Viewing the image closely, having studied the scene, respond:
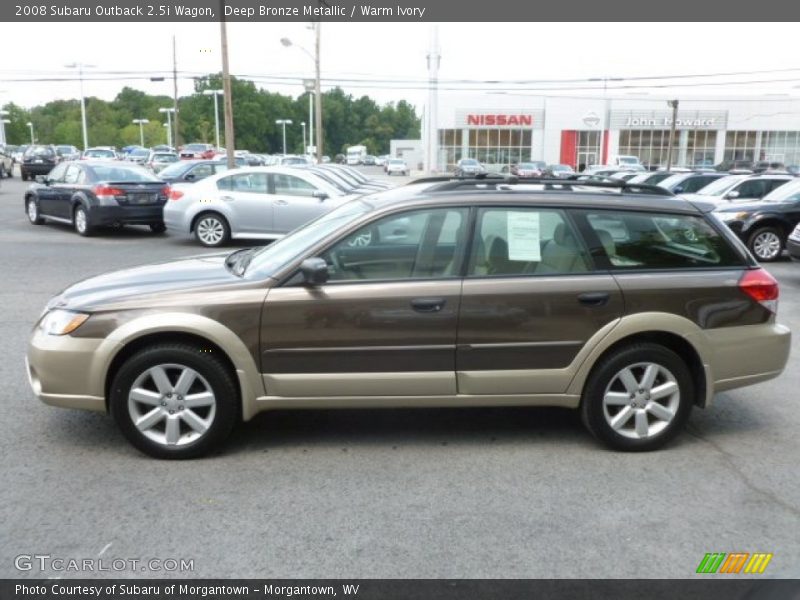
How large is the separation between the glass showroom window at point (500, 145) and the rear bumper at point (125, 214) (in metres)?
58.9

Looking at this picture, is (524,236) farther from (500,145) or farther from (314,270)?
(500,145)

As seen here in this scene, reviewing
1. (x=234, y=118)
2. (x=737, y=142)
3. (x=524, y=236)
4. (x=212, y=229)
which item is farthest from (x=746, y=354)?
(x=234, y=118)

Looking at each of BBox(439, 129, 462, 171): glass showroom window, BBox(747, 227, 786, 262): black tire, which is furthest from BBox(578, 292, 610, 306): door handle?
BBox(439, 129, 462, 171): glass showroom window

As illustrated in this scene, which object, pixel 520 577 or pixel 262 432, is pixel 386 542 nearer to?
pixel 520 577

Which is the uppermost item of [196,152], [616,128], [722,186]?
[616,128]

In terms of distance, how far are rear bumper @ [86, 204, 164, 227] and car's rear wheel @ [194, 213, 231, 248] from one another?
181 cm

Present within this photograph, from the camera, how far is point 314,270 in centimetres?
446

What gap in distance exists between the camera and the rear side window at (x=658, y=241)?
15.8 ft

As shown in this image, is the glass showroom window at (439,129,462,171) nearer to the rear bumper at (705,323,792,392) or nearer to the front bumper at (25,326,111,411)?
the rear bumper at (705,323,792,392)

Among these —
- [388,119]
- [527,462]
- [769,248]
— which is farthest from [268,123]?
[527,462]

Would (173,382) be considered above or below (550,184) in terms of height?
below

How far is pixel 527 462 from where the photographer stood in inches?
182

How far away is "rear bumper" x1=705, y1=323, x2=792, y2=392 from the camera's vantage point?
4809mm

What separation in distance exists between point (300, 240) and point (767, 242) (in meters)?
11.6
